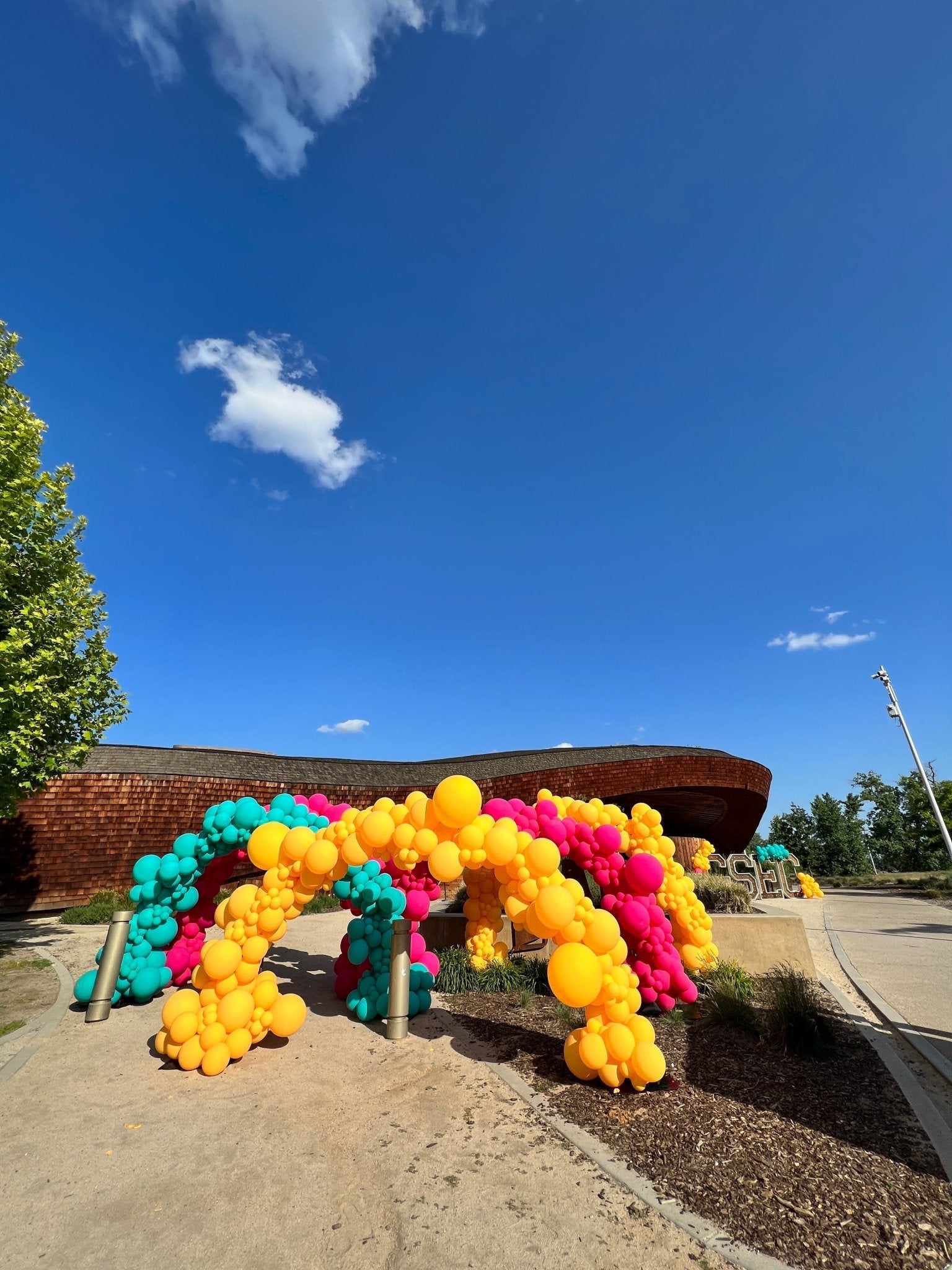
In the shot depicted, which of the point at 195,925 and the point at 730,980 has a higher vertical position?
the point at 195,925

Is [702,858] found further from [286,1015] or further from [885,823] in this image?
[885,823]

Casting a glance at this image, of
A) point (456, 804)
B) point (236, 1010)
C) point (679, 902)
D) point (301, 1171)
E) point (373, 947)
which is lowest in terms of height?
point (301, 1171)

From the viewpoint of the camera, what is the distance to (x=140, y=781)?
59.0ft

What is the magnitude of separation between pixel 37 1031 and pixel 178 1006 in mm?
2600

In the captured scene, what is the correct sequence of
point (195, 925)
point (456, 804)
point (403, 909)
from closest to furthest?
point (456, 804) → point (403, 909) → point (195, 925)

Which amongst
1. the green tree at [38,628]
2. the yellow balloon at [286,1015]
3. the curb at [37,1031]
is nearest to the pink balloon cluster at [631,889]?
the yellow balloon at [286,1015]

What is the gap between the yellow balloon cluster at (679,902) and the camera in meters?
8.55

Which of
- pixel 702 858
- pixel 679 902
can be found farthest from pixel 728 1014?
pixel 702 858

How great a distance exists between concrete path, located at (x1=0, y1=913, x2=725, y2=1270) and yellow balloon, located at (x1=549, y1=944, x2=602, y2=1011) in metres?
1.01

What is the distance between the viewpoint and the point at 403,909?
798cm

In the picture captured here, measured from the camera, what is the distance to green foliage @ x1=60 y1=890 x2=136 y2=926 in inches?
602

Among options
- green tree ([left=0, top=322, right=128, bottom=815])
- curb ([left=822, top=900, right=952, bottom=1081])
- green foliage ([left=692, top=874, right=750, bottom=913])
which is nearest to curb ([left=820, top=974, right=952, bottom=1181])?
curb ([left=822, top=900, right=952, bottom=1081])

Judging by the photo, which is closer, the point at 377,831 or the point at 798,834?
the point at 377,831

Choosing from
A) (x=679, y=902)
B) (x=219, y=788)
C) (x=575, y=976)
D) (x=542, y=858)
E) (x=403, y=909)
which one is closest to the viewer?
(x=575, y=976)
